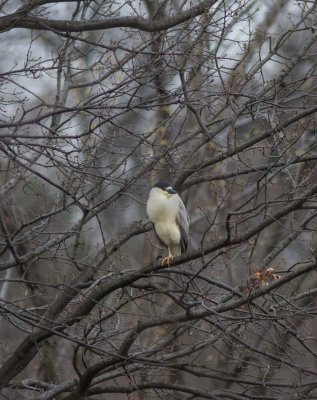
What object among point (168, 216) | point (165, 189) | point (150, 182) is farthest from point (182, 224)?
point (150, 182)

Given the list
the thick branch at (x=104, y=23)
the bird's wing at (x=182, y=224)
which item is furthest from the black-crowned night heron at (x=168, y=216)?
the thick branch at (x=104, y=23)

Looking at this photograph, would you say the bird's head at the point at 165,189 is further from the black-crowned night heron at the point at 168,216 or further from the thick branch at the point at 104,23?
the thick branch at the point at 104,23

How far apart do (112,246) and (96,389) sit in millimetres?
1354

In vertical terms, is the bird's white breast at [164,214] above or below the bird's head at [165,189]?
below

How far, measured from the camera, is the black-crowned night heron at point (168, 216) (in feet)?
25.6

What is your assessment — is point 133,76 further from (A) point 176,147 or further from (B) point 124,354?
(B) point 124,354

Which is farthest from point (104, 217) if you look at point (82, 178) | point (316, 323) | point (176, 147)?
point (82, 178)

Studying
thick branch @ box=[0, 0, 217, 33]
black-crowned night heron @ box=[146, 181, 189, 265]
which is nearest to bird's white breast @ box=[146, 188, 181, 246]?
black-crowned night heron @ box=[146, 181, 189, 265]

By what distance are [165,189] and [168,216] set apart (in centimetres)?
28

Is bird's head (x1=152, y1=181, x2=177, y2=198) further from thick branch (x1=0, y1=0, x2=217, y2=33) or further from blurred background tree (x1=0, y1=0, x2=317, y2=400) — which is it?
thick branch (x1=0, y1=0, x2=217, y2=33)

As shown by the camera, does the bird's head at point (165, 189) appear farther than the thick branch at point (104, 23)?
Yes

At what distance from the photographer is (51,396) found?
7.53 metres

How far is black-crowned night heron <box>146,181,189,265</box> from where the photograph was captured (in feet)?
25.6

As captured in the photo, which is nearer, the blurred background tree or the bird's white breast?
the blurred background tree
